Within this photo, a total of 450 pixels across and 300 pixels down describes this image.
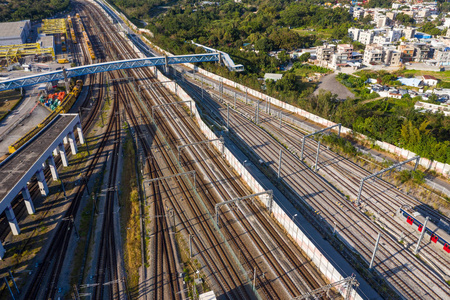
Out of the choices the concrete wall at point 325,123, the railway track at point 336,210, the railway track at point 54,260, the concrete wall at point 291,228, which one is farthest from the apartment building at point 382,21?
the railway track at point 54,260

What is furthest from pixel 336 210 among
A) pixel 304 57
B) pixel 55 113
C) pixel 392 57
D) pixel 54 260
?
pixel 392 57

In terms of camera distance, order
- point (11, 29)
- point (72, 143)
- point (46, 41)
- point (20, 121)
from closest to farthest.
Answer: point (72, 143) → point (20, 121) → point (11, 29) → point (46, 41)

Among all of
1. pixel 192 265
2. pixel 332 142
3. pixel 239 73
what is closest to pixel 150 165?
pixel 192 265

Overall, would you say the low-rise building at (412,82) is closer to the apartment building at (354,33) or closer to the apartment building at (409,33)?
the apartment building at (354,33)

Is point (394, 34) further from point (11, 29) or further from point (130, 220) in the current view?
point (11, 29)

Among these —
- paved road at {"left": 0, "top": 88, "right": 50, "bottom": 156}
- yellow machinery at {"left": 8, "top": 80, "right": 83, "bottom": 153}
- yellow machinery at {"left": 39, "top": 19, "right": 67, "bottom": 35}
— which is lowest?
paved road at {"left": 0, "top": 88, "right": 50, "bottom": 156}

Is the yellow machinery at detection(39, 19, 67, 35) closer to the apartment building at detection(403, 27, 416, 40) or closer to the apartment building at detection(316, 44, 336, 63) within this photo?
the apartment building at detection(316, 44, 336, 63)

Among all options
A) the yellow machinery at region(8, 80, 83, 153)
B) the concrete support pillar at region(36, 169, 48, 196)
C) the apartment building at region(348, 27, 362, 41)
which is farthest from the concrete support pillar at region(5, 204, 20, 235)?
the apartment building at region(348, 27, 362, 41)
